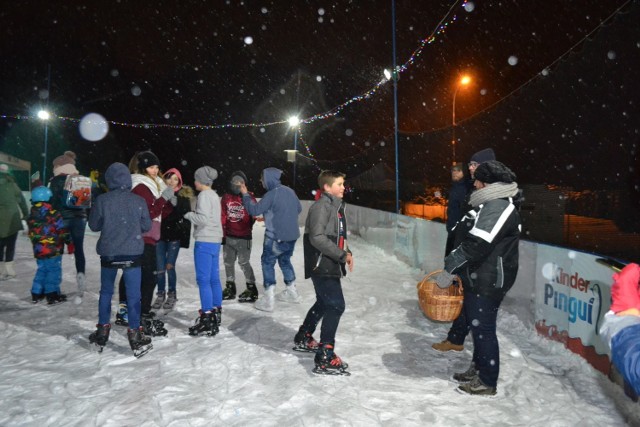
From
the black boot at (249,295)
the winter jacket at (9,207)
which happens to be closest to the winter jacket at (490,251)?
the black boot at (249,295)

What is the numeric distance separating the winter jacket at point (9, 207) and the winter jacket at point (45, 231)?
106 cm

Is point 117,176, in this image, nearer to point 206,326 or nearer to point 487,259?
point 206,326

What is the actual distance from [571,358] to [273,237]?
351 cm

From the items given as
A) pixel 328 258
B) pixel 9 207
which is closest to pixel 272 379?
pixel 328 258

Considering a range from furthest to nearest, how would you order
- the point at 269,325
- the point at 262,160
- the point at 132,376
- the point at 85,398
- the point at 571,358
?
1. the point at 262,160
2. the point at 269,325
3. the point at 571,358
4. the point at 132,376
5. the point at 85,398

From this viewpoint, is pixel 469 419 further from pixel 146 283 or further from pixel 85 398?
pixel 146 283

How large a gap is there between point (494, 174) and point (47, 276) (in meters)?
5.46

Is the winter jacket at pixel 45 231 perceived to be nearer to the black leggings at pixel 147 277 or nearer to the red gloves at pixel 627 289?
the black leggings at pixel 147 277

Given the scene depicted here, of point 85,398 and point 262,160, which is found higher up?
point 262,160

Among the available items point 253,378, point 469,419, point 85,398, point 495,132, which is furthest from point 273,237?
point 495,132


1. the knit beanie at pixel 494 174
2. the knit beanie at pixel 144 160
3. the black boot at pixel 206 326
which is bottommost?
the black boot at pixel 206 326

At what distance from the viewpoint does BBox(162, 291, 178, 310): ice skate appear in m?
5.74

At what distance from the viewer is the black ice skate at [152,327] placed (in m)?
4.72

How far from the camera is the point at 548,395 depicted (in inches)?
139
